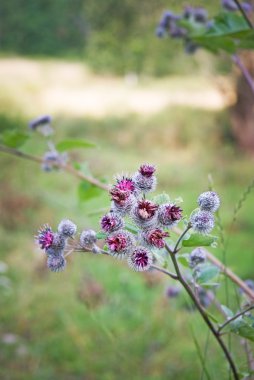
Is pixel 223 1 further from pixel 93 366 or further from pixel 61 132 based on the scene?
pixel 61 132

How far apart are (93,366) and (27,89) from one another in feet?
26.0

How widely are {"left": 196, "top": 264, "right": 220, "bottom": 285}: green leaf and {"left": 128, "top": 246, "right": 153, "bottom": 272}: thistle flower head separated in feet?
0.67

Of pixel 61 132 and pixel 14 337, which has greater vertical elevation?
pixel 61 132

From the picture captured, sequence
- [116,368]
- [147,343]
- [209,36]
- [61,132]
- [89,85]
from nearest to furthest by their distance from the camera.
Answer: [209,36] < [116,368] < [147,343] < [61,132] < [89,85]

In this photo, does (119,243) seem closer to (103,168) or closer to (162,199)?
(162,199)

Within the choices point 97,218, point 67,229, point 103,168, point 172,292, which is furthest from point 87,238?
point 103,168

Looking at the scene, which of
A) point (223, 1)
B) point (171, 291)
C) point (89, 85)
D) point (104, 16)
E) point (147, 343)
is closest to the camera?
point (171, 291)

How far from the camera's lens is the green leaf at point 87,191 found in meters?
1.07

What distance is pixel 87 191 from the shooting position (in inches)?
42.4

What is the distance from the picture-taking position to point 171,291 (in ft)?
3.28

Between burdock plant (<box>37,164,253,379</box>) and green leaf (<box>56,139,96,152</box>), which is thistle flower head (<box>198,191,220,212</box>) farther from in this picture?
green leaf (<box>56,139,96,152</box>)

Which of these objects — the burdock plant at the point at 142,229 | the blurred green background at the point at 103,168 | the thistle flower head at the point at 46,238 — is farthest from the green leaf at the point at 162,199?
the blurred green background at the point at 103,168

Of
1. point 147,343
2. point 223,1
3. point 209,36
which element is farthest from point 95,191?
point 147,343

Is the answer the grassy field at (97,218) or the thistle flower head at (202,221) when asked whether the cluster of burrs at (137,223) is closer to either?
the thistle flower head at (202,221)
